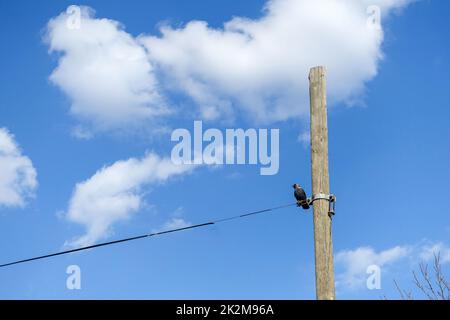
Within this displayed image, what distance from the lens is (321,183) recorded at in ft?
29.0

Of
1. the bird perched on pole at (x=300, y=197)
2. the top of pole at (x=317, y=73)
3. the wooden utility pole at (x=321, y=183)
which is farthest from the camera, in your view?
the top of pole at (x=317, y=73)

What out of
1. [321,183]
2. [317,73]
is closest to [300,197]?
[321,183]

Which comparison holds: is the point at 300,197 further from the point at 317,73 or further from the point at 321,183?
the point at 317,73

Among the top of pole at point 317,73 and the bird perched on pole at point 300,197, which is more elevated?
the top of pole at point 317,73

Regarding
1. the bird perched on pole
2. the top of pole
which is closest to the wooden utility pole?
the top of pole

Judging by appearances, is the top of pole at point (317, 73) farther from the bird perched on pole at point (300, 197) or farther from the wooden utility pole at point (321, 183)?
the bird perched on pole at point (300, 197)

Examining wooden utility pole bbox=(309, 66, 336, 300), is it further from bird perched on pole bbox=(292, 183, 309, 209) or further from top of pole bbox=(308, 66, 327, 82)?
bird perched on pole bbox=(292, 183, 309, 209)

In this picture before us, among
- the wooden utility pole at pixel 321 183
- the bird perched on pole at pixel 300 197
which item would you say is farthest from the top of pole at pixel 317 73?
the bird perched on pole at pixel 300 197

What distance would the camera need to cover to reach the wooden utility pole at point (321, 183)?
8.38 meters

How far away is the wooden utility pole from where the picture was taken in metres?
8.38
